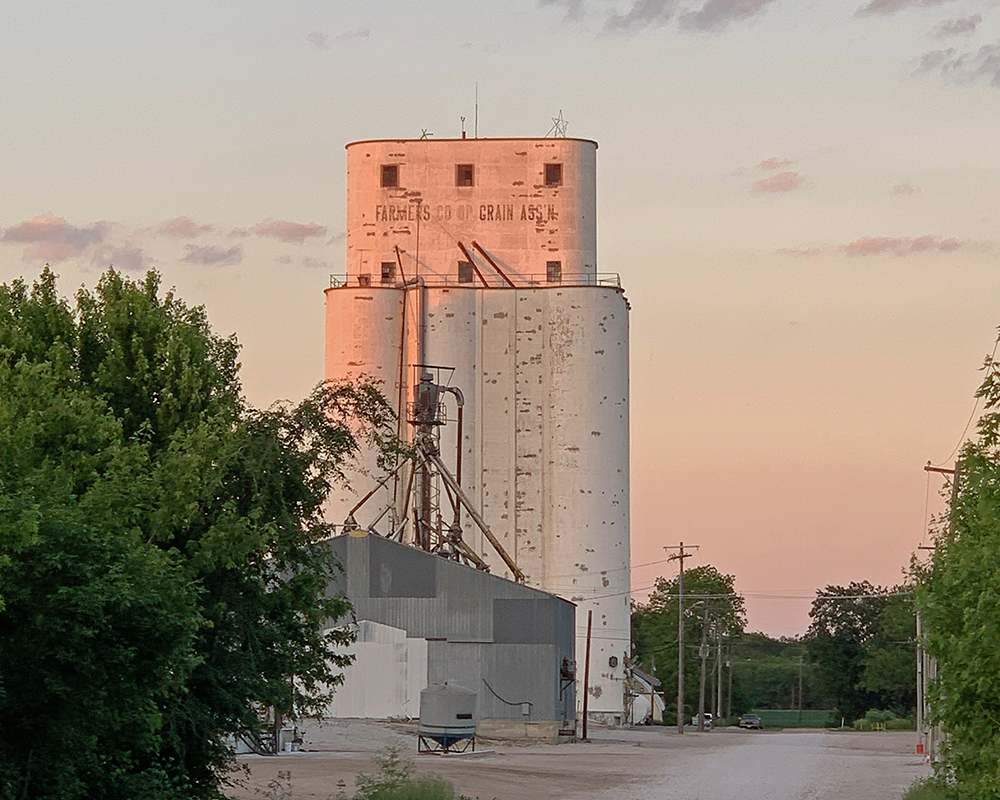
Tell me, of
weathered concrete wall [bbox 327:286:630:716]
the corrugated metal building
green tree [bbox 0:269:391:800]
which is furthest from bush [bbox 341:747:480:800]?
weathered concrete wall [bbox 327:286:630:716]

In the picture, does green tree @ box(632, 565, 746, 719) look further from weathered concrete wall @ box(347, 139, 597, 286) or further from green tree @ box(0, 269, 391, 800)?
green tree @ box(0, 269, 391, 800)

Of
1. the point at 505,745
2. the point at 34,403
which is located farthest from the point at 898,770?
the point at 34,403

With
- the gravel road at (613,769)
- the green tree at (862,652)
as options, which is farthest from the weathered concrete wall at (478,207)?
the green tree at (862,652)

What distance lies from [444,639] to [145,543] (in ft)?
136

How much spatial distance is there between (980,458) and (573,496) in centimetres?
6274

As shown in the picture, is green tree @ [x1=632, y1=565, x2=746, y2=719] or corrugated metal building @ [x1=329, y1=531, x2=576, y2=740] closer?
corrugated metal building @ [x1=329, y1=531, x2=576, y2=740]

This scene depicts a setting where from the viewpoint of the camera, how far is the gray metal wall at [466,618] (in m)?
63.6

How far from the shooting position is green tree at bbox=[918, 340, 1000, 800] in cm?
1916

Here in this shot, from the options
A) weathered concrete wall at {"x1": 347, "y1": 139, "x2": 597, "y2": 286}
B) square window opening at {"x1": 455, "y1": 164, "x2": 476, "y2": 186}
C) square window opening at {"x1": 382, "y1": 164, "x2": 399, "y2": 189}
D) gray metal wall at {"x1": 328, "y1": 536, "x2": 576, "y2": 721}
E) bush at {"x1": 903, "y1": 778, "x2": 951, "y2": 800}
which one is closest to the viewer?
bush at {"x1": 903, "y1": 778, "x2": 951, "y2": 800}

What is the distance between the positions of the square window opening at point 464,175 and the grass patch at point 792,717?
9103 cm

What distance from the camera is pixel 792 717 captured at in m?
183

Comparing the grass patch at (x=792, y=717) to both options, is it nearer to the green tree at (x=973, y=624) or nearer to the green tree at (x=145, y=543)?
the green tree at (x=145, y=543)

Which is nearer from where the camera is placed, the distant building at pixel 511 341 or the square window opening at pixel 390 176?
the distant building at pixel 511 341

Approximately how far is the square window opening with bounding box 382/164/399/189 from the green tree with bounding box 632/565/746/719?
57768 millimetres
